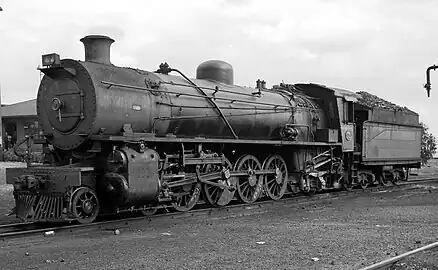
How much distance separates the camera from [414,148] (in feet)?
70.6

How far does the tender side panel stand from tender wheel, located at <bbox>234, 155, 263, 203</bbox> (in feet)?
17.9

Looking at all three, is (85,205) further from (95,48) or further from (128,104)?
(95,48)

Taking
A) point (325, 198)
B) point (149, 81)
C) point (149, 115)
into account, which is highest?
point (149, 81)

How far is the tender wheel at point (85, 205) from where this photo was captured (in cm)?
977

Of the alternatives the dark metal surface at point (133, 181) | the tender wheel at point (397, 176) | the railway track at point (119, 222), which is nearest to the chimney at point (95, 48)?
the dark metal surface at point (133, 181)

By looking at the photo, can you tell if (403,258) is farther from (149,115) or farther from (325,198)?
(325,198)

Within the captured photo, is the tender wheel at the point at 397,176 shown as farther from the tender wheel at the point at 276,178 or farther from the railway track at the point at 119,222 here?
the tender wheel at the point at 276,178

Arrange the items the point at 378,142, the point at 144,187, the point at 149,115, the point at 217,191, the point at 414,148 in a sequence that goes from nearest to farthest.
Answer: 1. the point at 144,187
2. the point at 149,115
3. the point at 217,191
4. the point at 378,142
5. the point at 414,148

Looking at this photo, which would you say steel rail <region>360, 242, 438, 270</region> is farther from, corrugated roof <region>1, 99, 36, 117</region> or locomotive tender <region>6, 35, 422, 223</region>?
corrugated roof <region>1, 99, 36, 117</region>

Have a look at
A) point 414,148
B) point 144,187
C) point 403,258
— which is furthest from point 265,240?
point 414,148

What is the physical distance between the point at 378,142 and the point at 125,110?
443 inches

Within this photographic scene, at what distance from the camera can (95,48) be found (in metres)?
11.1

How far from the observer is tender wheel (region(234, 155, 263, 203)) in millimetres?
13705

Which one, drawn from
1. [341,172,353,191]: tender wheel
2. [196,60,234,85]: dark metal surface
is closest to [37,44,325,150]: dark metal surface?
[196,60,234,85]: dark metal surface
